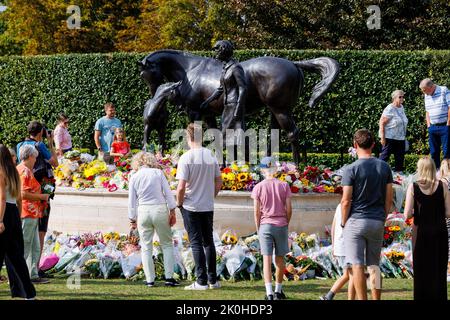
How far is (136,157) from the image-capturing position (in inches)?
380

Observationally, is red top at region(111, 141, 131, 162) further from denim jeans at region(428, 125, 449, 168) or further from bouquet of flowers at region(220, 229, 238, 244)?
denim jeans at region(428, 125, 449, 168)

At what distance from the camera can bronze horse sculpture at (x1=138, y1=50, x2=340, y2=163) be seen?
43.5 ft

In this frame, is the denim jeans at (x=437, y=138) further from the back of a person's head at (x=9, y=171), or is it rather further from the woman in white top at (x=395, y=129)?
the back of a person's head at (x=9, y=171)

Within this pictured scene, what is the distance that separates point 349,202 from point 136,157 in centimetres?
300

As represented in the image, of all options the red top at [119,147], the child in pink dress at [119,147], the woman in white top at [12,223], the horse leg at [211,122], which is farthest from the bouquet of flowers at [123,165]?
the woman in white top at [12,223]

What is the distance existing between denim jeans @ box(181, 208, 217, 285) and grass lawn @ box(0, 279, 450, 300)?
0.75 ft

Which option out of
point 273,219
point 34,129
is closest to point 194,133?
point 273,219

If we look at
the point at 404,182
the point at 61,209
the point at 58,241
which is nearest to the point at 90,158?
the point at 61,209

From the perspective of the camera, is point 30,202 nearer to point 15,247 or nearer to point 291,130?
point 15,247

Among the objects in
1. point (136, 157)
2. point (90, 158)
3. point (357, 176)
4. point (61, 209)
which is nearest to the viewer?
point (357, 176)

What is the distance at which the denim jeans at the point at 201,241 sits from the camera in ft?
30.2

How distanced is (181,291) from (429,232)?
2774 mm

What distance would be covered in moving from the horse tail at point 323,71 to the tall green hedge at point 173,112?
6134mm
